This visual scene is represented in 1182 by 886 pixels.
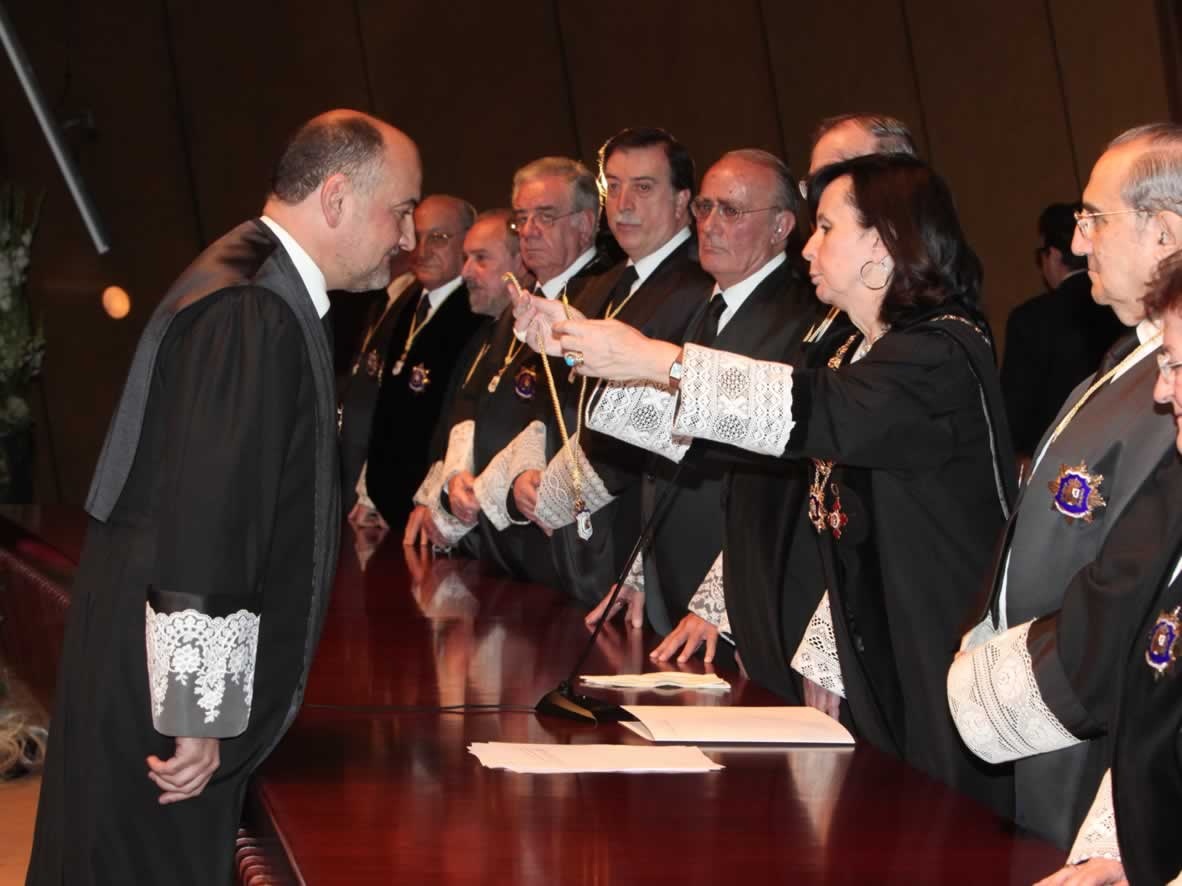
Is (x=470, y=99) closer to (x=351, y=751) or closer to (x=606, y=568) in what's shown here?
(x=606, y=568)

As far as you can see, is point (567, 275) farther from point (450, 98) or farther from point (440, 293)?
point (450, 98)

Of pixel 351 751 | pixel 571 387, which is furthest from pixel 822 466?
pixel 571 387

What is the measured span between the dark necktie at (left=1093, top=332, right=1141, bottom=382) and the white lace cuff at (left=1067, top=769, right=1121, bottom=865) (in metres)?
0.69

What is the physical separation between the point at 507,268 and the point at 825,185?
259 centimetres

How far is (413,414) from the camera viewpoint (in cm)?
566

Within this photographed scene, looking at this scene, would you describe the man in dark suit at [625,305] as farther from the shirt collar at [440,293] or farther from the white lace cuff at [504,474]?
the shirt collar at [440,293]

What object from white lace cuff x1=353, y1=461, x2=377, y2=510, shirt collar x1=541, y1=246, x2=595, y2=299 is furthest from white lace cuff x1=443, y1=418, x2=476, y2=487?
white lace cuff x1=353, y1=461, x2=377, y2=510

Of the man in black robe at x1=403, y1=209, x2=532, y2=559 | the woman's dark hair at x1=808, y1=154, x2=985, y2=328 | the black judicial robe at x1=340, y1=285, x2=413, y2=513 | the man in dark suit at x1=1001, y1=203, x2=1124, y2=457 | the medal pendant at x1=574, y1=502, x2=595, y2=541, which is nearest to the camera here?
the woman's dark hair at x1=808, y1=154, x2=985, y2=328

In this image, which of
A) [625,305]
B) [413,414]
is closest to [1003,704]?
[625,305]

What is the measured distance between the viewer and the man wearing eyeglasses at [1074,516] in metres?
2.01

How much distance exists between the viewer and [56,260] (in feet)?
27.0

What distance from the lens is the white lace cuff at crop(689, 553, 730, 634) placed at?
124 inches

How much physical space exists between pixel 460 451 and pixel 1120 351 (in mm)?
2794

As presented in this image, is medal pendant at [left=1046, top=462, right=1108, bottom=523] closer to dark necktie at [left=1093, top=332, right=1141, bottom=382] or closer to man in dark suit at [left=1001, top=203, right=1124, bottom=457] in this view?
dark necktie at [left=1093, top=332, right=1141, bottom=382]
